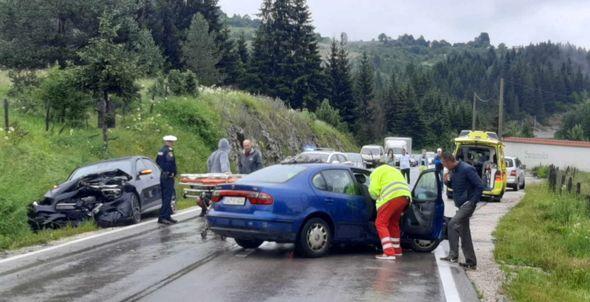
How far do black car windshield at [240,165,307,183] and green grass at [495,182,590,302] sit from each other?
11.4 feet

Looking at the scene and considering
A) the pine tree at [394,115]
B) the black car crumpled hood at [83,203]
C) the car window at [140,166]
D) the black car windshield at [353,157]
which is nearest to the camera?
the black car crumpled hood at [83,203]

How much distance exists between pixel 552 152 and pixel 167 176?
54118 mm

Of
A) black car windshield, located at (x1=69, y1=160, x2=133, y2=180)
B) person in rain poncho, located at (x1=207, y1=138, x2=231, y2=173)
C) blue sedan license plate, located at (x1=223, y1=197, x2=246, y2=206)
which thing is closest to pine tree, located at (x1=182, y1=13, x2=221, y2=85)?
black car windshield, located at (x1=69, y1=160, x2=133, y2=180)

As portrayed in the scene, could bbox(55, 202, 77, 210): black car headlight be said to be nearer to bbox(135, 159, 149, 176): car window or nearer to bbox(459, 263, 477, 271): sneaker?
bbox(135, 159, 149, 176): car window

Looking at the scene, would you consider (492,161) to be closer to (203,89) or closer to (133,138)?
(133,138)

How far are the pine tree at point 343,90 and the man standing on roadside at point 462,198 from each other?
6552 cm

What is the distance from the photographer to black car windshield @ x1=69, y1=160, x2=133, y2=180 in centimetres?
1580

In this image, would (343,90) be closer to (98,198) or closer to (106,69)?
Answer: (106,69)

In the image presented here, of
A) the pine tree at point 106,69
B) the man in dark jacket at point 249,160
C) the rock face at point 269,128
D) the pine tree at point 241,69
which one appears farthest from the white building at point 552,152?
the man in dark jacket at point 249,160

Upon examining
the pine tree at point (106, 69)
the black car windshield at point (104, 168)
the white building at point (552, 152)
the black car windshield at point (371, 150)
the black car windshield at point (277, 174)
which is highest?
the pine tree at point (106, 69)

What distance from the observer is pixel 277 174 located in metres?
11.4

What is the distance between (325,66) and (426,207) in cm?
6907

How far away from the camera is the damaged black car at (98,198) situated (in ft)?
47.3

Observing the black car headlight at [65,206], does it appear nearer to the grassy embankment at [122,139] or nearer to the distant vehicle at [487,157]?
the grassy embankment at [122,139]
